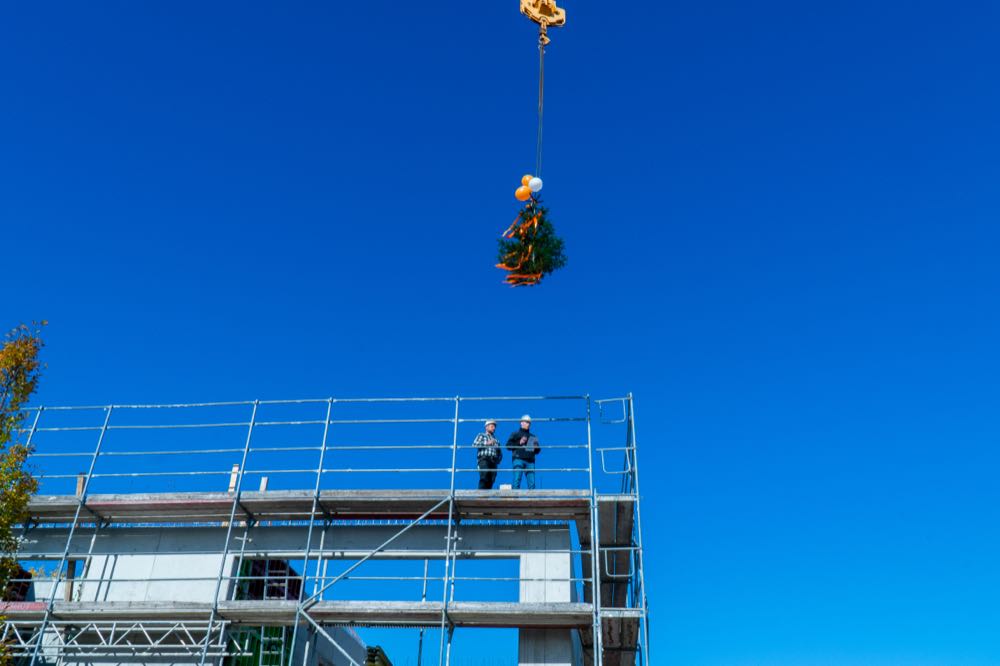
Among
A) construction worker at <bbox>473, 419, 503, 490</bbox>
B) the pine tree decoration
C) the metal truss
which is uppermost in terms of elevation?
the pine tree decoration

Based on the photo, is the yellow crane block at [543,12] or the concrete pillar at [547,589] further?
the concrete pillar at [547,589]

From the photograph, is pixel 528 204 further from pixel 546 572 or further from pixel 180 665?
pixel 180 665

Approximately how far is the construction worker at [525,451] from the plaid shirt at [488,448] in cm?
23

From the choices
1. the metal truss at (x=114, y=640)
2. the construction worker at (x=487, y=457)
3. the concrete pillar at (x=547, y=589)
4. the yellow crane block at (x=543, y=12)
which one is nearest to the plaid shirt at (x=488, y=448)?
the construction worker at (x=487, y=457)

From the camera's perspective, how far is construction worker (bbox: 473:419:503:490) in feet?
51.6

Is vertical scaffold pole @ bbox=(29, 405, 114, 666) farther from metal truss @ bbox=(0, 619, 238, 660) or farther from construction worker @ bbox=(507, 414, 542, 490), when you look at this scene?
construction worker @ bbox=(507, 414, 542, 490)

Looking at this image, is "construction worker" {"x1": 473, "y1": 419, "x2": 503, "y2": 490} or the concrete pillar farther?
"construction worker" {"x1": 473, "y1": 419, "x2": 503, "y2": 490}

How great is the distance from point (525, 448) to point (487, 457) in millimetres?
710

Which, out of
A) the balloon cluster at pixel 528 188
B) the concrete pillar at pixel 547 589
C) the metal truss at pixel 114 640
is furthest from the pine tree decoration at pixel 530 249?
the metal truss at pixel 114 640

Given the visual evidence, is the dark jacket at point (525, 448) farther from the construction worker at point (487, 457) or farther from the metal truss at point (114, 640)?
the metal truss at point (114, 640)

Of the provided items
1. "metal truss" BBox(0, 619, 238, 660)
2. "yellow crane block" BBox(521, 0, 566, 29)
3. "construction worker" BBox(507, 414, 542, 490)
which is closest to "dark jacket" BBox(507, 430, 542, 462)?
"construction worker" BBox(507, 414, 542, 490)

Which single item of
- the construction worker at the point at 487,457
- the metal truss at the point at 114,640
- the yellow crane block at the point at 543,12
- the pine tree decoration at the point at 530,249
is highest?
the yellow crane block at the point at 543,12

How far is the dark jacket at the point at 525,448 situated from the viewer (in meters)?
15.7

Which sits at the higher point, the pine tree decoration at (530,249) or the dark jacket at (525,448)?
the pine tree decoration at (530,249)
